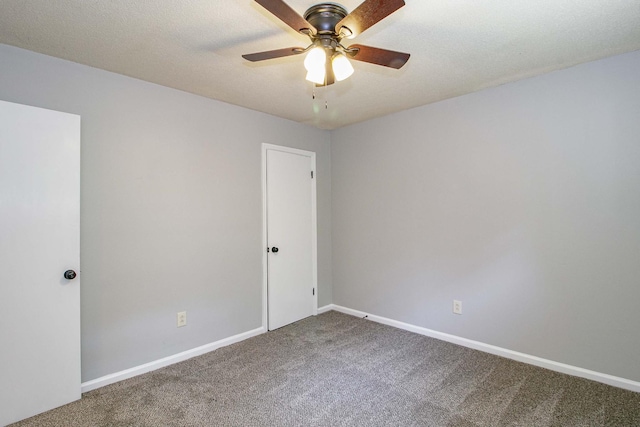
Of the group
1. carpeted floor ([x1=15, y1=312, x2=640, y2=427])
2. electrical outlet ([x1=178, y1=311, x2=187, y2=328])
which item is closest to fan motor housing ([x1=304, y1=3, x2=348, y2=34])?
carpeted floor ([x1=15, y1=312, x2=640, y2=427])

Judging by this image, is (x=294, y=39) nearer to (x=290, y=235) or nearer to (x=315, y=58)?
(x=315, y=58)

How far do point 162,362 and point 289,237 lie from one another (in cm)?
176

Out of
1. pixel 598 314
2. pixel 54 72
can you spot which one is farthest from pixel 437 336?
pixel 54 72

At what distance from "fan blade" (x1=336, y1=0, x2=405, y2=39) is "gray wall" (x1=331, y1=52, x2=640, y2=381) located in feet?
6.51

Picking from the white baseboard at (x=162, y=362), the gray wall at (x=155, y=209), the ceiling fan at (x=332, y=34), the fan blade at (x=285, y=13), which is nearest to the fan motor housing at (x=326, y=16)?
the ceiling fan at (x=332, y=34)

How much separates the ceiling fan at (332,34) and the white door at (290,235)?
1.96 metres

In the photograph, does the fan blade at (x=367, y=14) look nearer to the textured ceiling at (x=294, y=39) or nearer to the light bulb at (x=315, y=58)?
→ the light bulb at (x=315, y=58)

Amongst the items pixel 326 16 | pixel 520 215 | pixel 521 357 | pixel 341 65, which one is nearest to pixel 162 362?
pixel 341 65

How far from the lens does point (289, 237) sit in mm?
3701

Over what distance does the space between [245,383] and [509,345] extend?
7.53 ft

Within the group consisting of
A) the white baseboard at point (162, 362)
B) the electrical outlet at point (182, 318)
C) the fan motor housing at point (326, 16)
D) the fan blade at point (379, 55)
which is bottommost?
the white baseboard at point (162, 362)

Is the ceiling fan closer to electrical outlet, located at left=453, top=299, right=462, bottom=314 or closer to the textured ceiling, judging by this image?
the textured ceiling

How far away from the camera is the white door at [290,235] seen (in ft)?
11.5

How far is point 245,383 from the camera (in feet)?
7.79
